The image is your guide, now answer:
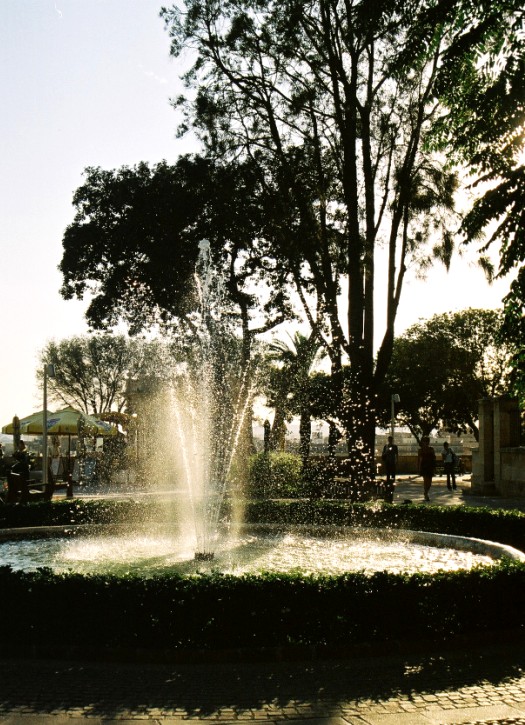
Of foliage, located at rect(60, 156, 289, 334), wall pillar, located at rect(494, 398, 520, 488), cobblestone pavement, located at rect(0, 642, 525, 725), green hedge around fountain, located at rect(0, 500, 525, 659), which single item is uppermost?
foliage, located at rect(60, 156, 289, 334)

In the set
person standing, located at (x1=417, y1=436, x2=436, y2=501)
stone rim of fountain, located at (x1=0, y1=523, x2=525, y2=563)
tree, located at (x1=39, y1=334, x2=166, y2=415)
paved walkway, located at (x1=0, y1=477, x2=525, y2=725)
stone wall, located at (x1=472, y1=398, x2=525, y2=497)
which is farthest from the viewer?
tree, located at (x1=39, y1=334, x2=166, y2=415)

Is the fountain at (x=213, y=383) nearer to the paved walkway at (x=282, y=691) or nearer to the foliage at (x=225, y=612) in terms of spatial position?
the foliage at (x=225, y=612)

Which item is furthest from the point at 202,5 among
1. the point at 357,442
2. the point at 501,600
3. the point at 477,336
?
the point at 477,336

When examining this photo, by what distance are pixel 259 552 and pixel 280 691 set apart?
6.42 m

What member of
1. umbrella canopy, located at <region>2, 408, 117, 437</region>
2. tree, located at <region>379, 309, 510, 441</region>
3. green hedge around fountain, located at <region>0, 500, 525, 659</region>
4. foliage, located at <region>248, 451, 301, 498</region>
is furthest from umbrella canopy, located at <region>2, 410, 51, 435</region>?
tree, located at <region>379, 309, 510, 441</region>

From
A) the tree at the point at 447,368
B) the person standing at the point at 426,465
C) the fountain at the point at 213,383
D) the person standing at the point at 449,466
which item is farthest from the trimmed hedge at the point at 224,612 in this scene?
the tree at the point at 447,368

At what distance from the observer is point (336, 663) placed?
630 centimetres

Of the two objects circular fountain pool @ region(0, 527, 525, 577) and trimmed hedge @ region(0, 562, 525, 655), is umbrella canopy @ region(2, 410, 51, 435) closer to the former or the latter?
circular fountain pool @ region(0, 527, 525, 577)

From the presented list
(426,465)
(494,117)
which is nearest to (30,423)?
(426,465)

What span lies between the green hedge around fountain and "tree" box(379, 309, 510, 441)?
4595 centimetres

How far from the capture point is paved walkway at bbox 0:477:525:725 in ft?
16.5

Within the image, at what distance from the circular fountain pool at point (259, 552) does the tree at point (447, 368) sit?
130 feet

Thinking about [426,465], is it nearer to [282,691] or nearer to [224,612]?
[224,612]

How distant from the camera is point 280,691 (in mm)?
5559
